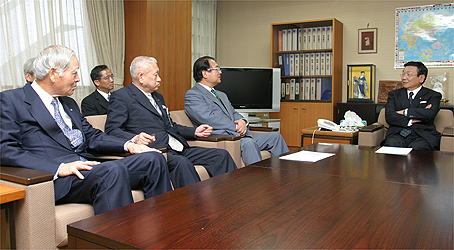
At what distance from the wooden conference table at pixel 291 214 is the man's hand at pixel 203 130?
1.34 meters

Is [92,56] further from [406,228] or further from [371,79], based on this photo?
[406,228]

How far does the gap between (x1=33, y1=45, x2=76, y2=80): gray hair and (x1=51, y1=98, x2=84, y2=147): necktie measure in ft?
0.56

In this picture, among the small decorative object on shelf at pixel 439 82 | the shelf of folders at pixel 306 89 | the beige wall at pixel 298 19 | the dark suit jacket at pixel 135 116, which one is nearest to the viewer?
the dark suit jacket at pixel 135 116

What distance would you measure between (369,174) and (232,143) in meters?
1.44

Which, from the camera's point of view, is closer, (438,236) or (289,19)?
(438,236)

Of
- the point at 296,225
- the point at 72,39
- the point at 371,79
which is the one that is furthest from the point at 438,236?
the point at 371,79

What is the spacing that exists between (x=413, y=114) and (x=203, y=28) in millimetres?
3839

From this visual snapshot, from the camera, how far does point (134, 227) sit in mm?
1209

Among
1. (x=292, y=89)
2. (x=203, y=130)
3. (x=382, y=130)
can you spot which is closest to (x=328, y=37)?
(x=292, y=89)

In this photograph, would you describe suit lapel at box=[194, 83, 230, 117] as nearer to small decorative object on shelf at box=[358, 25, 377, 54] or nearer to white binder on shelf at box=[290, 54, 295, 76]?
white binder on shelf at box=[290, 54, 295, 76]

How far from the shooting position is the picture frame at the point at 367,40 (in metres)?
5.90

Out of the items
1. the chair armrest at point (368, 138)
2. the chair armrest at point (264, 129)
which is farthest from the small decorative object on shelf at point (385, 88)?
the chair armrest at point (264, 129)

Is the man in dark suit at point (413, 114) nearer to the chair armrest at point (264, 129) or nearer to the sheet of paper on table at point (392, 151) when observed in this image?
the chair armrest at point (264, 129)

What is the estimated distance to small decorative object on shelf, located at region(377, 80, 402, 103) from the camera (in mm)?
5706
